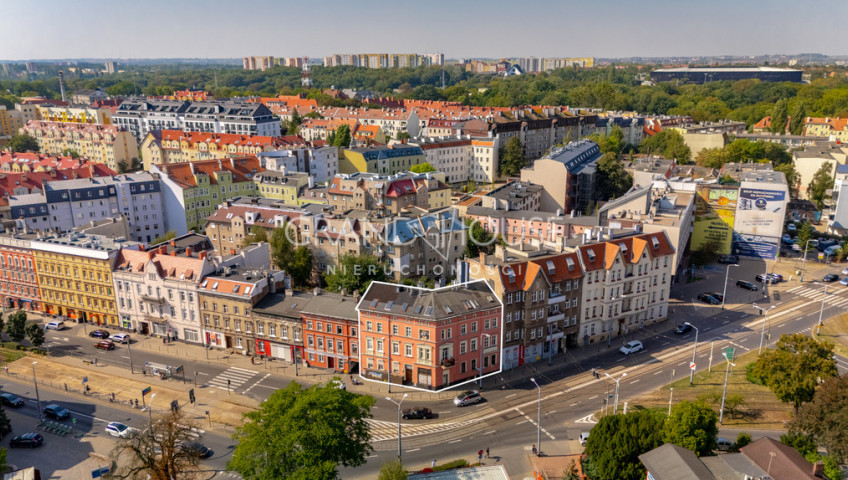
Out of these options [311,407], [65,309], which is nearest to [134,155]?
[65,309]

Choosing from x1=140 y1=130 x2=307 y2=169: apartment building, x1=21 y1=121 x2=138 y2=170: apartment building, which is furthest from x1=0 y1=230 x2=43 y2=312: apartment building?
x1=21 y1=121 x2=138 y2=170: apartment building

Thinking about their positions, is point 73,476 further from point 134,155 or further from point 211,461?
point 134,155

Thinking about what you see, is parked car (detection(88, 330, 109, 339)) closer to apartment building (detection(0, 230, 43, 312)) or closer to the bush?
apartment building (detection(0, 230, 43, 312))

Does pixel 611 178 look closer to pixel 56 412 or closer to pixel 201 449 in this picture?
pixel 201 449

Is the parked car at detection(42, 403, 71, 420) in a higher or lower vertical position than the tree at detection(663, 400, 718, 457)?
lower

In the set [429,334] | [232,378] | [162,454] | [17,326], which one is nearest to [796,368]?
[429,334]

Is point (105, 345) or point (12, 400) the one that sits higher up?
point (105, 345)
